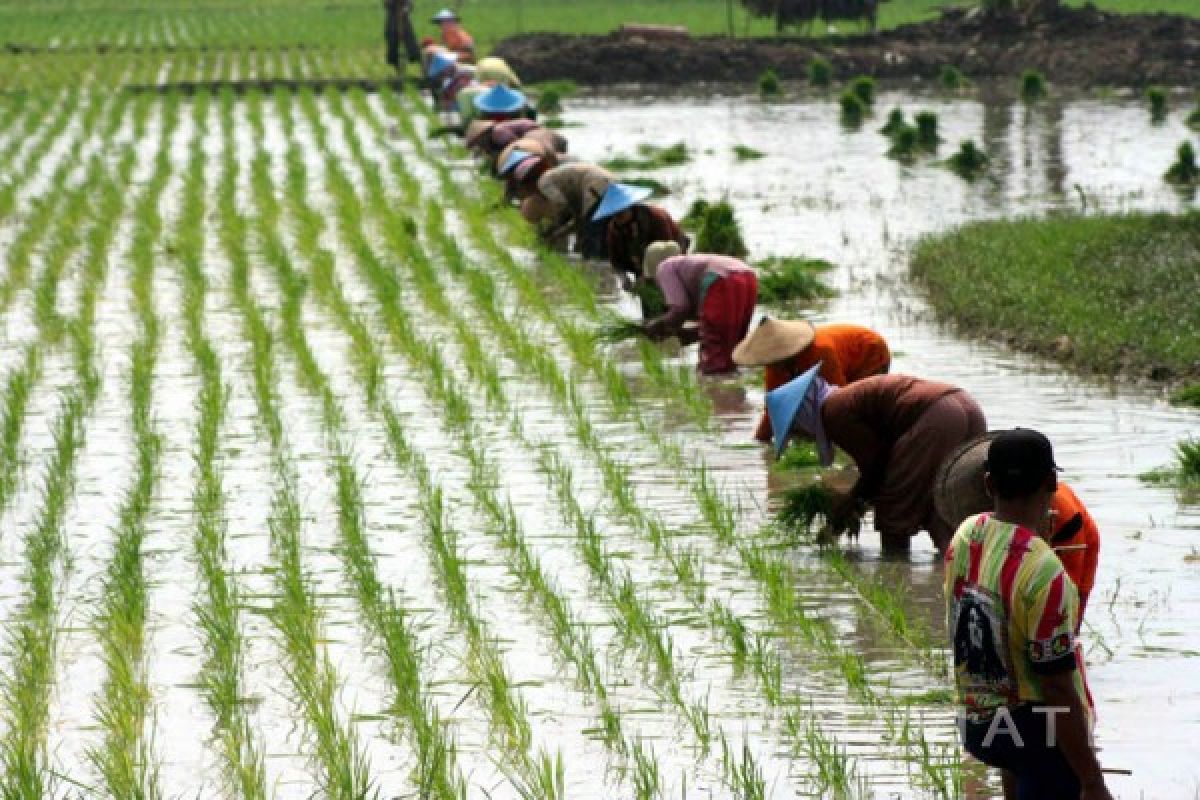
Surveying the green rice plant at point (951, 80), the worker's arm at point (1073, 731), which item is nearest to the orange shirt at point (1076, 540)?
the worker's arm at point (1073, 731)

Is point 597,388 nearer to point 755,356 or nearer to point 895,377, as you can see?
point 755,356

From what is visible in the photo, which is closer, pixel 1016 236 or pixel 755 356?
pixel 755 356

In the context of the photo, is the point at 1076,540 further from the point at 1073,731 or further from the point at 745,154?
the point at 745,154

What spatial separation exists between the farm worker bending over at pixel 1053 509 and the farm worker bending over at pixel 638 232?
584 cm

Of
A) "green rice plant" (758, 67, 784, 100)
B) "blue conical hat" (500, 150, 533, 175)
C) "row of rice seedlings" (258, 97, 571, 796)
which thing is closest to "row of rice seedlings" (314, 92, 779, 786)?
"row of rice seedlings" (258, 97, 571, 796)

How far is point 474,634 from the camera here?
602cm

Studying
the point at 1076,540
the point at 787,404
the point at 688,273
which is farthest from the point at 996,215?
the point at 1076,540

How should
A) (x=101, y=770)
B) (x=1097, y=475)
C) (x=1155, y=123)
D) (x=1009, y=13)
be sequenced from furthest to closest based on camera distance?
1. (x=1009, y=13)
2. (x=1155, y=123)
3. (x=1097, y=475)
4. (x=101, y=770)

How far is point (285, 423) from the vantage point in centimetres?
907

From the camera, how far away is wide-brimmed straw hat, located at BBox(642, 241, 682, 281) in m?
10.1

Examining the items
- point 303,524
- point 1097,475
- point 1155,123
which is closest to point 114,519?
point 303,524

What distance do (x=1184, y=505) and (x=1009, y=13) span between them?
2254 cm

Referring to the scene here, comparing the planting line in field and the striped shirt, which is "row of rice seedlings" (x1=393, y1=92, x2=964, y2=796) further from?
the striped shirt

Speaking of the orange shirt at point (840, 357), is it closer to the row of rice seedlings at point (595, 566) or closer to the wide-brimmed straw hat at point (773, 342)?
the wide-brimmed straw hat at point (773, 342)
